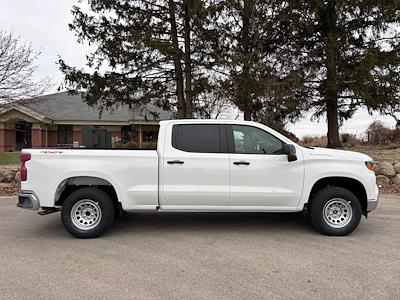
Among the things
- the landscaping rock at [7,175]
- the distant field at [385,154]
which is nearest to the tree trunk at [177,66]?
the landscaping rock at [7,175]

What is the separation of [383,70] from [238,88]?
802 cm

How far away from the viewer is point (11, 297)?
390 centimetres

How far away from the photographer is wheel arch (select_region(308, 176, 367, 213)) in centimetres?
631

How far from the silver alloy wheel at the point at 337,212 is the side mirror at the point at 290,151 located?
0.97m

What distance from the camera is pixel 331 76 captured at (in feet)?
58.1

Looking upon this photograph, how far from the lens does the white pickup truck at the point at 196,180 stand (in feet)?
19.8

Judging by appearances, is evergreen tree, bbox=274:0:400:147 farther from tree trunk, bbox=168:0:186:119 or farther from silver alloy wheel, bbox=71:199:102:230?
silver alloy wheel, bbox=71:199:102:230

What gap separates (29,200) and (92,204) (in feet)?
3.15

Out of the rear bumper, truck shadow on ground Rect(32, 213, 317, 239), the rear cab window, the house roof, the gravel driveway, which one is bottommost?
the gravel driveway

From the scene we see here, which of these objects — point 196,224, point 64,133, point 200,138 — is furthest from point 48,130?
point 200,138

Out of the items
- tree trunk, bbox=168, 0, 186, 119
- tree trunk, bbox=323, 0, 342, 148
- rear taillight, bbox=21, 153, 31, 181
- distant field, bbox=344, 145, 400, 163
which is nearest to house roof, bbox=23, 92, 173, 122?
tree trunk, bbox=168, 0, 186, 119

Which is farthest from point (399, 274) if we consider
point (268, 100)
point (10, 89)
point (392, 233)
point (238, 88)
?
point (10, 89)

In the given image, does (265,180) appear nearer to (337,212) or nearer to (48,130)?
(337,212)

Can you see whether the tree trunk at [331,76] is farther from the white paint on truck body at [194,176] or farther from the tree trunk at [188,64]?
the white paint on truck body at [194,176]
